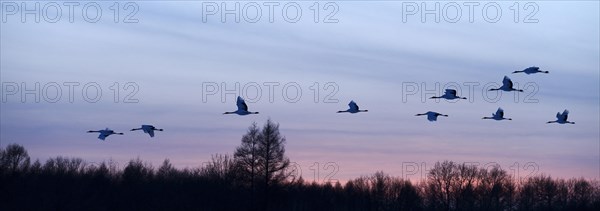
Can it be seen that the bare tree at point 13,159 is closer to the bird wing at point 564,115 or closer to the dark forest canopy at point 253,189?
the dark forest canopy at point 253,189

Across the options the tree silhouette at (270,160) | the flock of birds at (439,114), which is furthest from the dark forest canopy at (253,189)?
the flock of birds at (439,114)

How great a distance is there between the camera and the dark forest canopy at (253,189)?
74875 mm

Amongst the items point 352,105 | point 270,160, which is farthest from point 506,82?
point 270,160

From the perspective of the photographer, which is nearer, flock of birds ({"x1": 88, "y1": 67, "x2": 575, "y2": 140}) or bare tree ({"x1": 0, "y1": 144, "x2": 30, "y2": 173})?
flock of birds ({"x1": 88, "y1": 67, "x2": 575, "y2": 140})

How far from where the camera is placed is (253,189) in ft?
245

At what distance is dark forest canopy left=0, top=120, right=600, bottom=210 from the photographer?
246 feet

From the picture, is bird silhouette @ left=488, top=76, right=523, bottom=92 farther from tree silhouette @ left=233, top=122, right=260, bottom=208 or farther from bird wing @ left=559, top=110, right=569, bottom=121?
tree silhouette @ left=233, top=122, right=260, bottom=208

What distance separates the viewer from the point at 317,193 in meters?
97.8

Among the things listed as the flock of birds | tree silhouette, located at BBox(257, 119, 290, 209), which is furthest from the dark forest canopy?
the flock of birds

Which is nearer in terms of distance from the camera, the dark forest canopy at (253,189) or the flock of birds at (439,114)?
the flock of birds at (439,114)

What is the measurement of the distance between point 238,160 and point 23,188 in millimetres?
22051

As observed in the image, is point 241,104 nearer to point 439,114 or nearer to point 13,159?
point 439,114

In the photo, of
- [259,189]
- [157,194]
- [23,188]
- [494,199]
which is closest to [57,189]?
[23,188]

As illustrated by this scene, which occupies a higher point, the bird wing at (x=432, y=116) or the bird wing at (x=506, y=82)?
the bird wing at (x=506, y=82)
